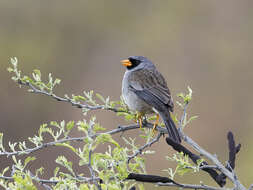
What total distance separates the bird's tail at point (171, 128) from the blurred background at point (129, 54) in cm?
577

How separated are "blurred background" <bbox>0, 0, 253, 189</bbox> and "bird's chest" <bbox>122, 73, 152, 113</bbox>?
16.0 feet

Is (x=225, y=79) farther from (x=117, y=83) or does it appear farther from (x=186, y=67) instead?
(x=117, y=83)

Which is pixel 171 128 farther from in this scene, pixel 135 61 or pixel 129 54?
pixel 129 54

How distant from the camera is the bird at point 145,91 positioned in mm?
4668

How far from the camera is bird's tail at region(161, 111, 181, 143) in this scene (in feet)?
11.1

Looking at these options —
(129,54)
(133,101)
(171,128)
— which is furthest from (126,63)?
(129,54)

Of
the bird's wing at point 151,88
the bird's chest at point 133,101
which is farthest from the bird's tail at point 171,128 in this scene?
the bird's wing at point 151,88

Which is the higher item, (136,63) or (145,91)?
(136,63)

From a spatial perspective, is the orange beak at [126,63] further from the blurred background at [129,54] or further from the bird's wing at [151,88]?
the blurred background at [129,54]

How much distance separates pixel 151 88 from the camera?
5.32 metres

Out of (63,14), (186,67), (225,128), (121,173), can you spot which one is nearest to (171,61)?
(186,67)

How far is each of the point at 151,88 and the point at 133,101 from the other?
0.68 m

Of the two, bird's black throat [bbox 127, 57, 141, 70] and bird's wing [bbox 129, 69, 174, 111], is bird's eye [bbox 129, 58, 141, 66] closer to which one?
bird's black throat [bbox 127, 57, 141, 70]

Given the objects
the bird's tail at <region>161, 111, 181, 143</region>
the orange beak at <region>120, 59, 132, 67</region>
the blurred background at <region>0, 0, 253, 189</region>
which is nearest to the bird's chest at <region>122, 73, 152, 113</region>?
the bird's tail at <region>161, 111, 181, 143</region>
